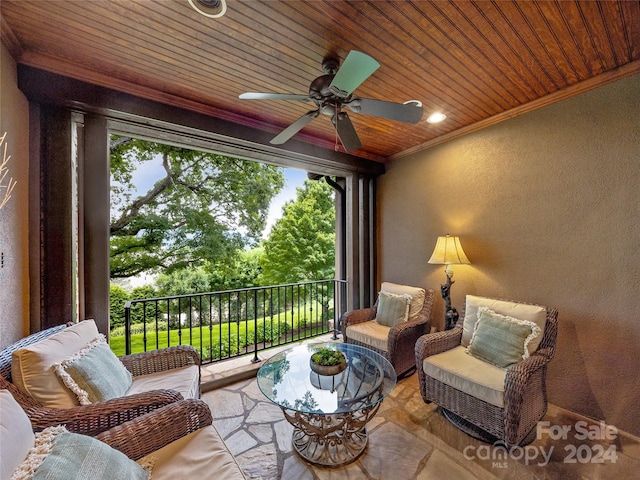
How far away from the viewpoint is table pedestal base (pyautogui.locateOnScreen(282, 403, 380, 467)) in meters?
1.69

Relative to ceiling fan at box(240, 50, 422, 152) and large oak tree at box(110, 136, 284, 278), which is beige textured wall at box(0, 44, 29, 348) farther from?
large oak tree at box(110, 136, 284, 278)

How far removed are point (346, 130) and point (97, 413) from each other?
2.17 metres

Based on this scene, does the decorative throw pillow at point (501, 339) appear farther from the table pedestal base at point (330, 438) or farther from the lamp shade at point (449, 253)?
the table pedestal base at point (330, 438)

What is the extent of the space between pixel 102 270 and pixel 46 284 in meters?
0.31

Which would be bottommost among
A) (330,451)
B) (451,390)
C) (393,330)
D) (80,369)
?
(330,451)

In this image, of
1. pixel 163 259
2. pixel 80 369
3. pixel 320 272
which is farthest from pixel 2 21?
pixel 320 272

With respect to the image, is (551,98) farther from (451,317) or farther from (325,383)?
(325,383)

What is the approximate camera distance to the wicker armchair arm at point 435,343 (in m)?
2.22

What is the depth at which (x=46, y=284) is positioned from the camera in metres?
1.82

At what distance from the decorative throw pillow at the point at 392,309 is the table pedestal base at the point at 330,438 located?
124cm

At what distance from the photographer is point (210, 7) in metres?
1.38

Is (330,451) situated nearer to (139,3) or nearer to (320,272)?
(139,3)

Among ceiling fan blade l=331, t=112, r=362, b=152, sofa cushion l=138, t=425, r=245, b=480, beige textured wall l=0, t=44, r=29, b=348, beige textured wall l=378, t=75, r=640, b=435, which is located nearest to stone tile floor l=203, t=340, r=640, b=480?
beige textured wall l=378, t=75, r=640, b=435

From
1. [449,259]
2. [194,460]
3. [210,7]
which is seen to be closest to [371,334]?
[449,259]
